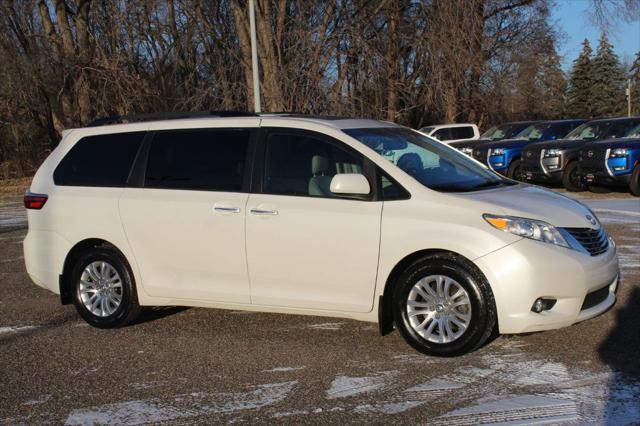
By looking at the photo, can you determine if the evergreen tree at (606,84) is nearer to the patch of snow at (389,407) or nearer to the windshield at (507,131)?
the windshield at (507,131)

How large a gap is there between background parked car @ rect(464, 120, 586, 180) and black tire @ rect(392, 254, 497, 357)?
1517 cm

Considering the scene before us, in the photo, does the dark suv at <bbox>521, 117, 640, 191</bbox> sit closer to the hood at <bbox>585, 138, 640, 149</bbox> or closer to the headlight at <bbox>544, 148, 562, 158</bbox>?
the headlight at <bbox>544, 148, 562, 158</bbox>

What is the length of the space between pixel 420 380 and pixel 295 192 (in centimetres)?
175

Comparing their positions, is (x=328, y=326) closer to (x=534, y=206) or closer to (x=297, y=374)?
(x=297, y=374)

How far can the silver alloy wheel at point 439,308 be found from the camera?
17.8 ft

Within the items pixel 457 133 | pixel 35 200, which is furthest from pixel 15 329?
pixel 457 133

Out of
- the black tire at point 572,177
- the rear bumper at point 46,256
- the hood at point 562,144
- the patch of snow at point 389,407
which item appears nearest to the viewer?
the patch of snow at point 389,407

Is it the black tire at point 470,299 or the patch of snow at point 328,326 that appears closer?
the black tire at point 470,299

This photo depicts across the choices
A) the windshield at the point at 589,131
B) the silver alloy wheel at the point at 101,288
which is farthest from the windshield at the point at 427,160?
the windshield at the point at 589,131

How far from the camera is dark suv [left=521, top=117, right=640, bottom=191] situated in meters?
17.8

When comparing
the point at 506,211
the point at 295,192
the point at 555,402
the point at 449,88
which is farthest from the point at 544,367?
the point at 449,88

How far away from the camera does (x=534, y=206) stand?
556cm

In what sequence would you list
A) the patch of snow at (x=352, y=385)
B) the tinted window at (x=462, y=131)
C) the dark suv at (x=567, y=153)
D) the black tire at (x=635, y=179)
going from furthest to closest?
the tinted window at (x=462, y=131)
the dark suv at (x=567, y=153)
the black tire at (x=635, y=179)
the patch of snow at (x=352, y=385)

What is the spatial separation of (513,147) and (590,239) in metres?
15.4
